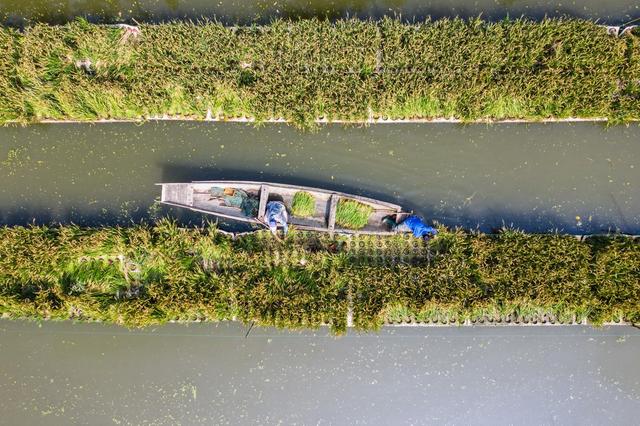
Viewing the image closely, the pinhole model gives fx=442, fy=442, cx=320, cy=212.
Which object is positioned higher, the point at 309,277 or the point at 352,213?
the point at 352,213

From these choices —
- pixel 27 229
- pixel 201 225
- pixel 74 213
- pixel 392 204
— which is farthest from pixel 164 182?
pixel 392 204

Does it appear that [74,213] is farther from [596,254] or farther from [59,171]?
[596,254]

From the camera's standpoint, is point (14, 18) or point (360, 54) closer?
point (360, 54)

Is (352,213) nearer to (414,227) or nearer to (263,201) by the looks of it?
(414,227)

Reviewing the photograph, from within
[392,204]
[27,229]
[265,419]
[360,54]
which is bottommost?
[265,419]

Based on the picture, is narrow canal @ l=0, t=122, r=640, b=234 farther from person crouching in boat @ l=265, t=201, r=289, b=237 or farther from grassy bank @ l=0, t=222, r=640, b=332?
person crouching in boat @ l=265, t=201, r=289, b=237

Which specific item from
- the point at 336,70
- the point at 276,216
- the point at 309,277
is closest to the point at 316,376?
the point at 309,277
